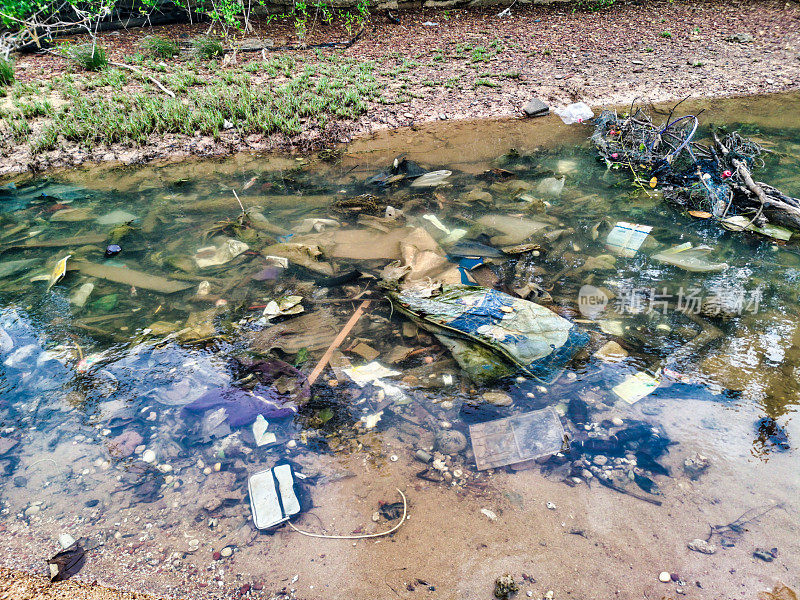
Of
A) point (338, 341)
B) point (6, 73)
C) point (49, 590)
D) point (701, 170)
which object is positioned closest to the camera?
point (49, 590)

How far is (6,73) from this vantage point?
6.11 m

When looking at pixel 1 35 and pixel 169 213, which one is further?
pixel 1 35

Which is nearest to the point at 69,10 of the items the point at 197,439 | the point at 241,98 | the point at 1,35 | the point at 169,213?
the point at 1,35

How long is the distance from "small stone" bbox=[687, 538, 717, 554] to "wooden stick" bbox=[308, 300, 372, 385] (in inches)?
73.1

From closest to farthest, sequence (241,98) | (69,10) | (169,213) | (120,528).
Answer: (120,528) → (169,213) → (241,98) → (69,10)

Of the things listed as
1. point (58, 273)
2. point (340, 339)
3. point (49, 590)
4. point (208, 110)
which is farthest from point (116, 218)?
point (49, 590)

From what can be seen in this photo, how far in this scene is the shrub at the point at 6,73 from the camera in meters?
6.07

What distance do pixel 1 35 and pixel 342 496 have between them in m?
9.52

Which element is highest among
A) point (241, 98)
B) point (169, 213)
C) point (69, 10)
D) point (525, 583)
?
point (69, 10)

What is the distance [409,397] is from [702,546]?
137cm

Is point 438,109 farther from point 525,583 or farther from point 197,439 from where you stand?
point 525,583

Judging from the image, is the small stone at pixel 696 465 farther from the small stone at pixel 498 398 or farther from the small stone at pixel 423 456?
the small stone at pixel 423 456

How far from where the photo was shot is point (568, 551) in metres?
1.69

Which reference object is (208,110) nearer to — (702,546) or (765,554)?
(702,546)
